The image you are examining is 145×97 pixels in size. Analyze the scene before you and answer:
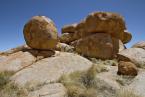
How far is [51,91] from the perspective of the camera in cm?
1070

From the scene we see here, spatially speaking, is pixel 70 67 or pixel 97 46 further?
pixel 97 46

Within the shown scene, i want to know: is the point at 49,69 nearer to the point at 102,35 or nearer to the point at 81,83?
the point at 81,83

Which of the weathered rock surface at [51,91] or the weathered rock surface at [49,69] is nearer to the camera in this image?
the weathered rock surface at [51,91]

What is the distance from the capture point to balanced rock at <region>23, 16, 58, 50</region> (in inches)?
597

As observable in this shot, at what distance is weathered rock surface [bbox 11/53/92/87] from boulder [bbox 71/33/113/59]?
13.8 feet

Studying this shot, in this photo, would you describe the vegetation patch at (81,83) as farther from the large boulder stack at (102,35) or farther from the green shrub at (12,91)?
the large boulder stack at (102,35)

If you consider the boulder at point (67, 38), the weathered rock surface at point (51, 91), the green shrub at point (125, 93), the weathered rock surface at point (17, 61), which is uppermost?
the boulder at point (67, 38)

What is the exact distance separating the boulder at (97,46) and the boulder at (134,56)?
4.03 feet

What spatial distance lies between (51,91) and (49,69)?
2.71 metres

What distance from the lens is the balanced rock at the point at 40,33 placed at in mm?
15164

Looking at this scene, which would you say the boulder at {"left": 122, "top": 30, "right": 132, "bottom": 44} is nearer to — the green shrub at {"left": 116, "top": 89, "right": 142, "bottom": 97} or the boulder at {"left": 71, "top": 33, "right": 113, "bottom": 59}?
the boulder at {"left": 71, "top": 33, "right": 113, "bottom": 59}

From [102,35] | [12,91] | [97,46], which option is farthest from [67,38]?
[12,91]

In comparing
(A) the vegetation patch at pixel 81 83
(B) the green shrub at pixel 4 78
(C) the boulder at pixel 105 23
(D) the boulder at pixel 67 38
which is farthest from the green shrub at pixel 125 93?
(D) the boulder at pixel 67 38

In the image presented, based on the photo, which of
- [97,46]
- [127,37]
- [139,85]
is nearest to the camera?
[139,85]
